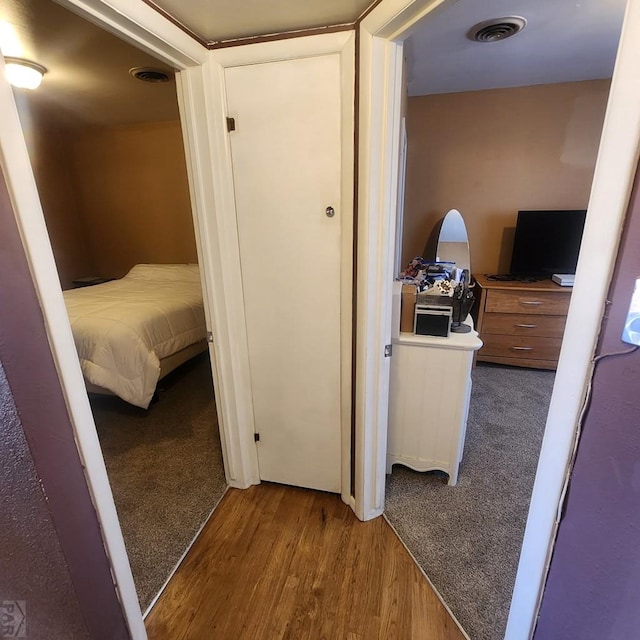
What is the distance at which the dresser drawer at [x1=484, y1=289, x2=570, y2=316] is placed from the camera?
2871 millimetres

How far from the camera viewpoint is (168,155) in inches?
156

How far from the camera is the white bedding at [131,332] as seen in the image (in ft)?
7.79

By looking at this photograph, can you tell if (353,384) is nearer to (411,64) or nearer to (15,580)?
(15,580)

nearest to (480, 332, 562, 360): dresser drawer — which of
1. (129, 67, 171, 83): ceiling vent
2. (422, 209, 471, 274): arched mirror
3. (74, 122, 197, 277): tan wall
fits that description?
(422, 209, 471, 274): arched mirror

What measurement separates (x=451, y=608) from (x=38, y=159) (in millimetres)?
5439

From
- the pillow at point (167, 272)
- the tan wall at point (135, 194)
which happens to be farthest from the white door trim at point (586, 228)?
the tan wall at point (135, 194)

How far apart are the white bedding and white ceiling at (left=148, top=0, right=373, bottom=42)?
6.06ft

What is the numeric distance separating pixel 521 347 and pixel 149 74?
138 inches

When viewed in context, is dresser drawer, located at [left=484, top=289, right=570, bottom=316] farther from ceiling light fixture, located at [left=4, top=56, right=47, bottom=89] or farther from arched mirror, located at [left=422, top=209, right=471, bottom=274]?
ceiling light fixture, located at [left=4, top=56, right=47, bottom=89]

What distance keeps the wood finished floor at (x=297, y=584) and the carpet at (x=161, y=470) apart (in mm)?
109

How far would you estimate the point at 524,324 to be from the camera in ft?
9.78

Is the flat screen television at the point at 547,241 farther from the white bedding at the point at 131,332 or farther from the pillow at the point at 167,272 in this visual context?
the pillow at the point at 167,272

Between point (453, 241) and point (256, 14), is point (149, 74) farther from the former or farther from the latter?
point (453, 241)

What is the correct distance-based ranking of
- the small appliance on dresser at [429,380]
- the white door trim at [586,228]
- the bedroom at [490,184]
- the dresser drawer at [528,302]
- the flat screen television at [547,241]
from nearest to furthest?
1. the white door trim at [586,228]
2. the bedroom at [490,184]
3. the small appliance on dresser at [429,380]
4. the dresser drawer at [528,302]
5. the flat screen television at [547,241]
